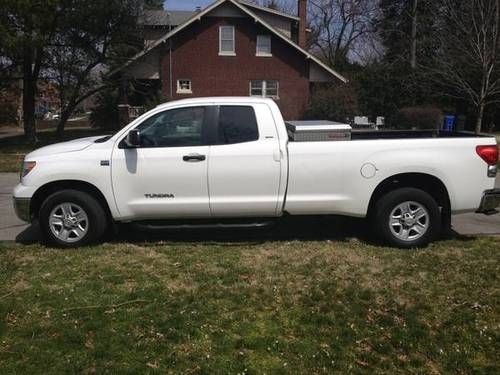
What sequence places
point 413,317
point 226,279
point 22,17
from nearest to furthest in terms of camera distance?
point 413,317
point 226,279
point 22,17

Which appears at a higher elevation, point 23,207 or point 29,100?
point 29,100

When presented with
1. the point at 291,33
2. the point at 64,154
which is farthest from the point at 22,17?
the point at 291,33

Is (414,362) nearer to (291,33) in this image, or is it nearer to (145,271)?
(145,271)

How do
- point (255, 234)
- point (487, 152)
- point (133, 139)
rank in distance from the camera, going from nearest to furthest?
point (133, 139), point (487, 152), point (255, 234)

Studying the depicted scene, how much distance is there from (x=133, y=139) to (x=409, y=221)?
337 centimetres

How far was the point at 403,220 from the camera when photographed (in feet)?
23.4

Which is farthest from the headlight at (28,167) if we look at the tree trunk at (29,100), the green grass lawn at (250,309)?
the tree trunk at (29,100)

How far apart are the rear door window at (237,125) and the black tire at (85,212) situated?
65.0 inches

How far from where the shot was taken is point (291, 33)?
1777 inches

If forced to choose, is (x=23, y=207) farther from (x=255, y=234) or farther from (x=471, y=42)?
(x=471, y=42)

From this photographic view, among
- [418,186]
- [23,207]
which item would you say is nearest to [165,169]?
[23,207]

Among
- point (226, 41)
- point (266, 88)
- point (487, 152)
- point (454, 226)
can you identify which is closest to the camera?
point (487, 152)

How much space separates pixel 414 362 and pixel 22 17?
2112 cm

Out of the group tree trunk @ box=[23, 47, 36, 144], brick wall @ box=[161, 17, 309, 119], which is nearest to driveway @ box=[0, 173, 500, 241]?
tree trunk @ box=[23, 47, 36, 144]
